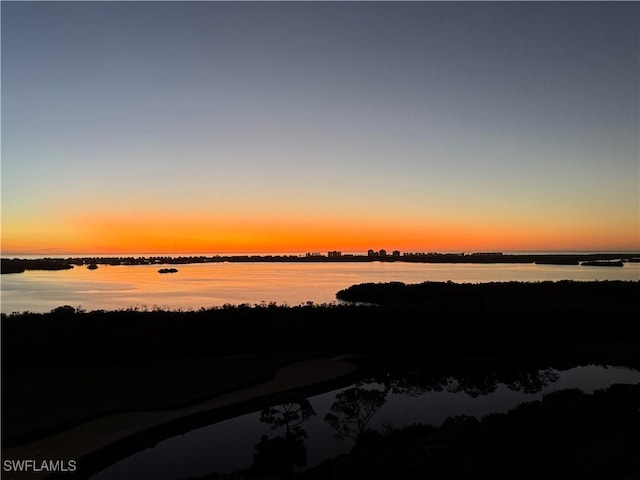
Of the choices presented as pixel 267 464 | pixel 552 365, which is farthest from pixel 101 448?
pixel 552 365

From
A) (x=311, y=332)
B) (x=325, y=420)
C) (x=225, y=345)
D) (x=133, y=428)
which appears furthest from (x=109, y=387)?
(x=311, y=332)

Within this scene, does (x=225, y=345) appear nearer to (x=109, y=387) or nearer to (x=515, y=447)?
(x=109, y=387)

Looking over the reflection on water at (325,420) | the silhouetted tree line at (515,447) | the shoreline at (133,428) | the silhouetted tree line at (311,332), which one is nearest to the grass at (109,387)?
the shoreline at (133,428)

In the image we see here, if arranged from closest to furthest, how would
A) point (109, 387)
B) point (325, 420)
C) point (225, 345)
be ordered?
point (325, 420) → point (109, 387) → point (225, 345)

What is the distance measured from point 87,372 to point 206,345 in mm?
4886

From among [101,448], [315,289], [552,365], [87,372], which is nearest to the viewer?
[101,448]

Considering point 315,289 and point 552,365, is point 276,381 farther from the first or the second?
point 315,289

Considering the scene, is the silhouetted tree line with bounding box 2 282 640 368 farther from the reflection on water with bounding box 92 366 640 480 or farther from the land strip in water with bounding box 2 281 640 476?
the reflection on water with bounding box 92 366 640 480

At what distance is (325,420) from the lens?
12.4 meters

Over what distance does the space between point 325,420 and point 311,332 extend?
10.1 meters

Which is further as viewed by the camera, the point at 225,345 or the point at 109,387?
the point at 225,345

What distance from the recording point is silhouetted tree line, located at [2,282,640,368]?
19047mm

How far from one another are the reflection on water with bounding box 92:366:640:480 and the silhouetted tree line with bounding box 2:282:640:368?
414cm

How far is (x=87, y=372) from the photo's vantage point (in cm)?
1678
